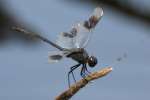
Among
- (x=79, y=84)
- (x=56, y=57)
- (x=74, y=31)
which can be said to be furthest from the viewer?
(x=74, y=31)

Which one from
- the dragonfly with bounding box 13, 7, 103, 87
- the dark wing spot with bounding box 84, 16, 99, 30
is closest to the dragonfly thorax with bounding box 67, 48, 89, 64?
the dragonfly with bounding box 13, 7, 103, 87

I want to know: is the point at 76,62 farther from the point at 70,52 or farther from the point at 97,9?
the point at 97,9

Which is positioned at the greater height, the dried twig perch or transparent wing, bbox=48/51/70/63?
transparent wing, bbox=48/51/70/63

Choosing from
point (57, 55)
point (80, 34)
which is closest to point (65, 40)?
point (57, 55)

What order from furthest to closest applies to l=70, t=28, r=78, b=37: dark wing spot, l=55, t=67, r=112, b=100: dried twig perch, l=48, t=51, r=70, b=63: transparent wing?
l=70, t=28, r=78, b=37: dark wing spot → l=48, t=51, r=70, b=63: transparent wing → l=55, t=67, r=112, b=100: dried twig perch

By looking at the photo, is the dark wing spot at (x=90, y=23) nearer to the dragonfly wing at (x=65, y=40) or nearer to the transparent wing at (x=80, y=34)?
the transparent wing at (x=80, y=34)

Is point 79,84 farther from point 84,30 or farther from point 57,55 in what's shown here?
point 84,30

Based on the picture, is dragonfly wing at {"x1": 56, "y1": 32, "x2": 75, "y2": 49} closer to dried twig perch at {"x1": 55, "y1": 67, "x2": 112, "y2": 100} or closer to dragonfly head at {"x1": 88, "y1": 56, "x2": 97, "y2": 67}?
dragonfly head at {"x1": 88, "y1": 56, "x2": 97, "y2": 67}

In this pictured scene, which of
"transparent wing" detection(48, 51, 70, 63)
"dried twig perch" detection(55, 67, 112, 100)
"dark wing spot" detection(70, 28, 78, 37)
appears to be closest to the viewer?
"dried twig perch" detection(55, 67, 112, 100)
